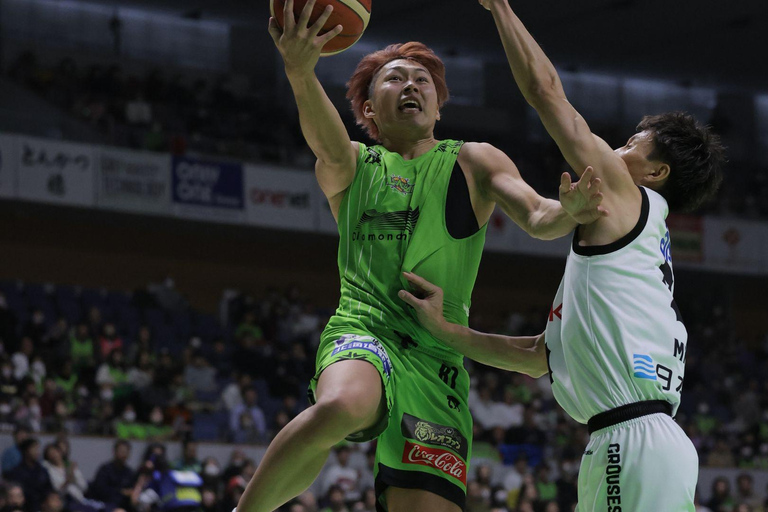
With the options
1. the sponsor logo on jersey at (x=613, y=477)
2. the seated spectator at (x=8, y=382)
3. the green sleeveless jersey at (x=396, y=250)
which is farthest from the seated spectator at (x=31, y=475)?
the sponsor logo on jersey at (x=613, y=477)

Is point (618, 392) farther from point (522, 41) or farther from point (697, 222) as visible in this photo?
point (697, 222)

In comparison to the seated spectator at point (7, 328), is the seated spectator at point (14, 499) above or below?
below

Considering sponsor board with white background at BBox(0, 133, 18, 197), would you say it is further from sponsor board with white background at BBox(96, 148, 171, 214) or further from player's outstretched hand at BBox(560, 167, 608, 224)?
player's outstretched hand at BBox(560, 167, 608, 224)

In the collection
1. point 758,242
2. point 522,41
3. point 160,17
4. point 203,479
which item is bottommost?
point 203,479

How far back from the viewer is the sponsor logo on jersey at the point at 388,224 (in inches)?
185

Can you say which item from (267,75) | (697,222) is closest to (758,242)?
(697,222)

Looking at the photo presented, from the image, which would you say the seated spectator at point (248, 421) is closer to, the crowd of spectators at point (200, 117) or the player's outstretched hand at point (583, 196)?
the crowd of spectators at point (200, 117)

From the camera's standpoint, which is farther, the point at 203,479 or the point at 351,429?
the point at 203,479

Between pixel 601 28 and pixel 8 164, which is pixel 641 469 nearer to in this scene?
pixel 8 164

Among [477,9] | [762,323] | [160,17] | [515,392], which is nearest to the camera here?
[515,392]

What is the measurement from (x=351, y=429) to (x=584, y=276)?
1.10 m

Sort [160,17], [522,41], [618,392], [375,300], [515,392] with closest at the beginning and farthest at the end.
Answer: [618,392], [522,41], [375,300], [515,392], [160,17]

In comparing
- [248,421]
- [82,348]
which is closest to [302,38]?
[248,421]

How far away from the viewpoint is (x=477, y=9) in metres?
23.5
